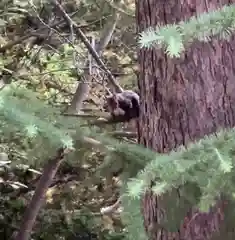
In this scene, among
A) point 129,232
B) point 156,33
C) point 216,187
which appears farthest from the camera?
point 129,232

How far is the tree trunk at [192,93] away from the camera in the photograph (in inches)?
90.3


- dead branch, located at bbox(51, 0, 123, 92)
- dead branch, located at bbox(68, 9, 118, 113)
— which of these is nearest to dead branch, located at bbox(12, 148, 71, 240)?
dead branch, located at bbox(68, 9, 118, 113)

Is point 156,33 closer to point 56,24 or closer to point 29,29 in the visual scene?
point 56,24

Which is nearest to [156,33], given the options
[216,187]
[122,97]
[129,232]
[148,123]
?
[216,187]

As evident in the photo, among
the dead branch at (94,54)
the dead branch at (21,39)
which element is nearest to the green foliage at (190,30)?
the dead branch at (94,54)

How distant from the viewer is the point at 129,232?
191 centimetres

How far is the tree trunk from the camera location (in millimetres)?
2293

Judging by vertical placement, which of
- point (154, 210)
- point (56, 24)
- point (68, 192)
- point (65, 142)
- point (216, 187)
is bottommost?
point (68, 192)

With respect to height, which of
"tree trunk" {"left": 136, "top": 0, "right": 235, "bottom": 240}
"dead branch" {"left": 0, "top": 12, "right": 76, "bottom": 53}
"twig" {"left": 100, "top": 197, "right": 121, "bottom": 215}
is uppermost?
"dead branch" {"left": 0, "top": 12, "right": 76, "bottom": 53}

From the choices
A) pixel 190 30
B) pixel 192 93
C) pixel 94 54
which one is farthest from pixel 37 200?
pixel 190 30

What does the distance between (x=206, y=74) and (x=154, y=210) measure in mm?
613

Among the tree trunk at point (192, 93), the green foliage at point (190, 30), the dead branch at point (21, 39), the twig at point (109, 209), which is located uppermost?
the dead branch at point (21, 39)

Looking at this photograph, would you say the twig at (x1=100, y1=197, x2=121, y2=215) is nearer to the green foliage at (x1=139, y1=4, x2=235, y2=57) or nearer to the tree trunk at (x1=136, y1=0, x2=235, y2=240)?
the tree trunk at (x1=136, y1=0, x2=235, y2=240)

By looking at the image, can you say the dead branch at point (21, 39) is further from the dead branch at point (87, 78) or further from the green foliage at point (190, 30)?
the green foliage at point (190, 30)
